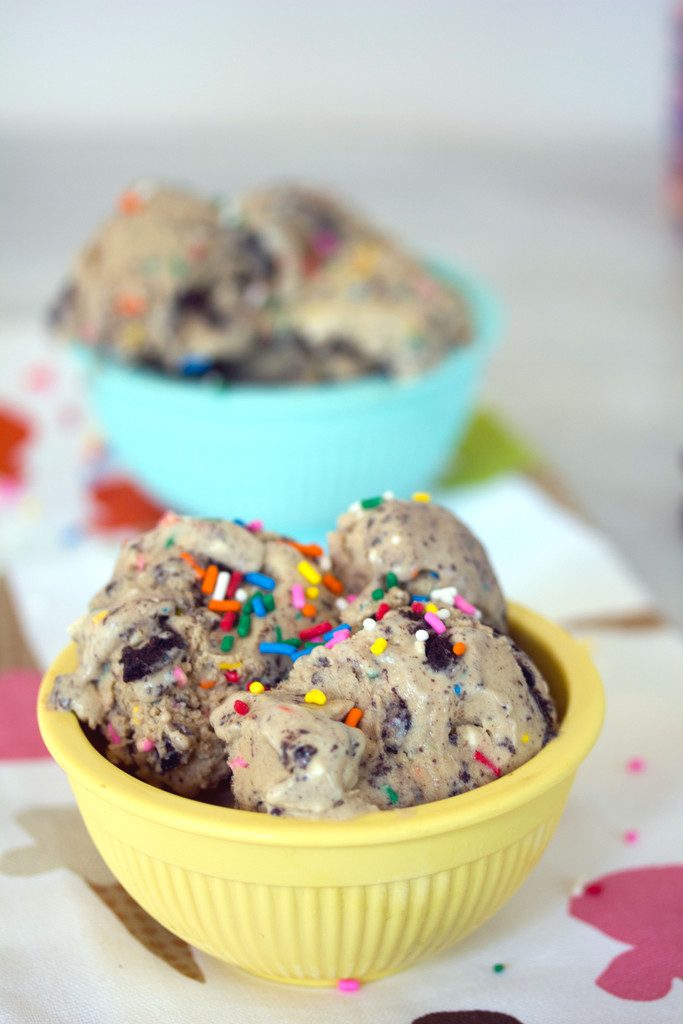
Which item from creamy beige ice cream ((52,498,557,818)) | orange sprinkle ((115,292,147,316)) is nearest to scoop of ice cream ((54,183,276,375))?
orange sprinkle ((115,292,147,316))

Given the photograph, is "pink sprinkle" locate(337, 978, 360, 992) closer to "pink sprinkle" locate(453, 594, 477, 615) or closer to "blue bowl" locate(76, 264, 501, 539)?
"pink sprinkle" locate(453, 594, 477, 615)

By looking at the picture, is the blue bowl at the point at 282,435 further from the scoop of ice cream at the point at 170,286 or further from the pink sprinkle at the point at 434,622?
the pink sprinkle at the point at 434,622

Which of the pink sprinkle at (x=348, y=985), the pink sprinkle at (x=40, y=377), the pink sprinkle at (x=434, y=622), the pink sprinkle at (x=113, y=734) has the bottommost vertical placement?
the pink sprinkle at (x=40, y=377)

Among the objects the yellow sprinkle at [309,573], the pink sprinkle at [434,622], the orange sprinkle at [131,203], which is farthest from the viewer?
the orange sprinkle at [131,203]

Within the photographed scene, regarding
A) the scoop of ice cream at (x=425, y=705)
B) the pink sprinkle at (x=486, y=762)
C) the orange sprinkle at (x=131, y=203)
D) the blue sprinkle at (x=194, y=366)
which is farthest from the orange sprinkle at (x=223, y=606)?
the orange sprinkle at (x=131, y=203)

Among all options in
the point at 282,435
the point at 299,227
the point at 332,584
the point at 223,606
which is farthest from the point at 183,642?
the point at 299,227

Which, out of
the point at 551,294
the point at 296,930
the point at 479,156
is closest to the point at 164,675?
the point at 296,930

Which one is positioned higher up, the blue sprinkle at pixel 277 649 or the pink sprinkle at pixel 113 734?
the blue sprinkle at pixel 277 649
